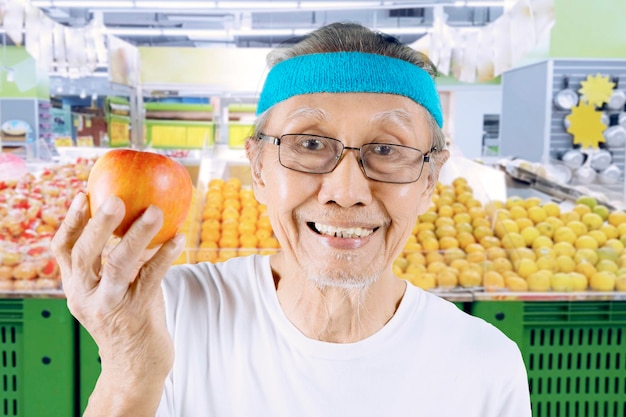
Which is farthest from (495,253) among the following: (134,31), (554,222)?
(134,31)

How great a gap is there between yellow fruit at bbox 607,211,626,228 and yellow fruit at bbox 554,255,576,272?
595 mm

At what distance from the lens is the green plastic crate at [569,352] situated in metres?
2.59

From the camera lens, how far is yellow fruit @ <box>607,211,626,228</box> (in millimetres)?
3230

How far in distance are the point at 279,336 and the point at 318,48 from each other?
24.4 inches

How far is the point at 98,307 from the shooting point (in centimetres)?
91

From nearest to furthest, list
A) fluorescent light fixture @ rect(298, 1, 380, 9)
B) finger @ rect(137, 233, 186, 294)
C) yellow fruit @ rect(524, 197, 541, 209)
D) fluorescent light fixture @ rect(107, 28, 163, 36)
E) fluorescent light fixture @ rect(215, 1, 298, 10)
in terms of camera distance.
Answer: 1. finger @ rect(137, 233, 186, 294)
2. yellow fruit @ rect(524, 197, 541, 209)
3. fluorescent light fixture @ rect(298, 1, 380, 9)
4. fluorescent light fixture @ rect(215, 1, 298, 10)
5. fluorescent light fixture @ rect(107, 28, 163, 36)

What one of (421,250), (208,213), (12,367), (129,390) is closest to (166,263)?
(129,390)

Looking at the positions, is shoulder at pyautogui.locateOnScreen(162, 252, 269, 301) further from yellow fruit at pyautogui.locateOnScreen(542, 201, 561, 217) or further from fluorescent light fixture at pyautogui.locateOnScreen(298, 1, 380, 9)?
fluorescent light fixture at pyautogui.locateOnScreen(298, 1, 380, 9)

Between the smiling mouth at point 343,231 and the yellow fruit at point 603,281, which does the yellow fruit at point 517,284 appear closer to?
the yellow fruit at point 603,281

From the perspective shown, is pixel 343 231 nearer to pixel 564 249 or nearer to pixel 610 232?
pixel 564 249

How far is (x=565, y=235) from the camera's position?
121 inches

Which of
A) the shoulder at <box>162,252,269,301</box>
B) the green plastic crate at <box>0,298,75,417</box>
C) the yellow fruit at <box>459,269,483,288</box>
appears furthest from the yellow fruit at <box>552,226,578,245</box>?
the green plastic crate at <box>0,298,75,417</box>

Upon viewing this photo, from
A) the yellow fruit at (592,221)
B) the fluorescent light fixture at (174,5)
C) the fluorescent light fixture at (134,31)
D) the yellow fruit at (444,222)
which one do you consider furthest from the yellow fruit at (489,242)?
the fluorescent light fixture at (134,31)

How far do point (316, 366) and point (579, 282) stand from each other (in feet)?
6.09
